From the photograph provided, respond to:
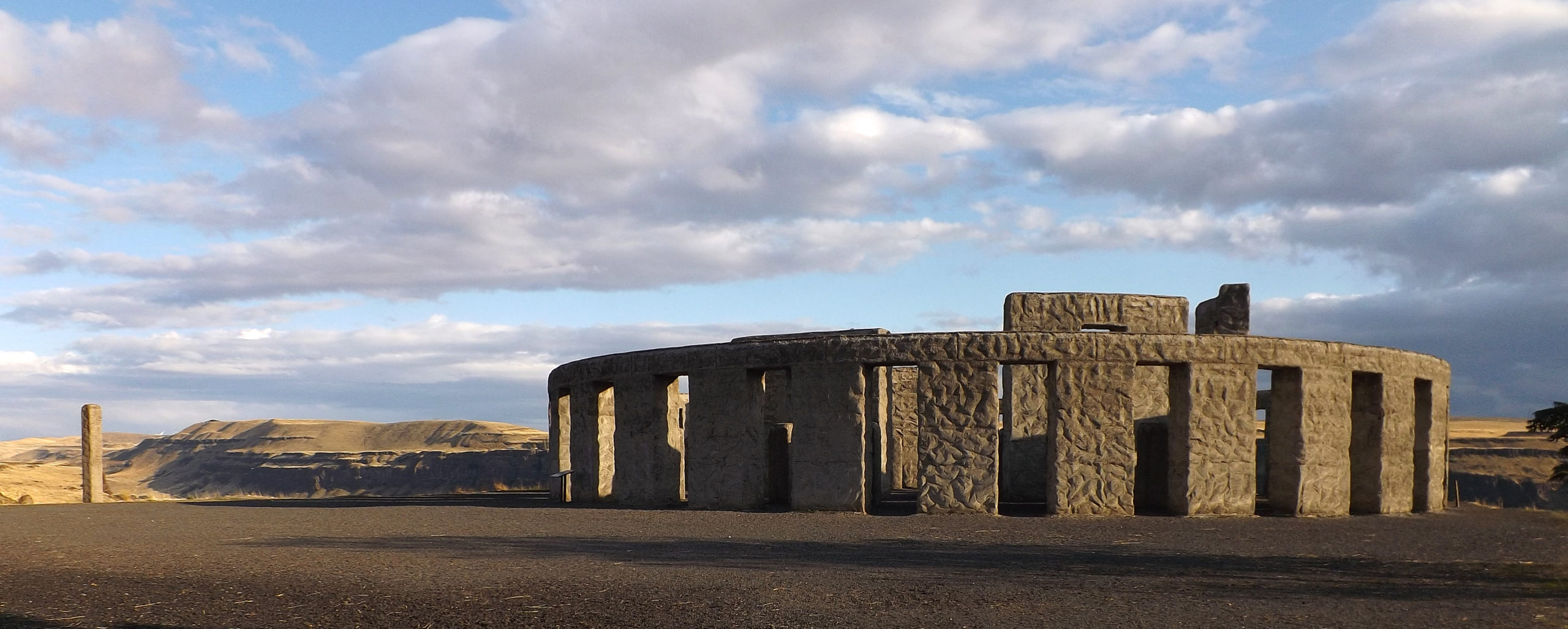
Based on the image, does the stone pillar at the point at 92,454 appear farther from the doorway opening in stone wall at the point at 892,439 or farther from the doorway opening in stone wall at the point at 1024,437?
the doorway opening in stone wall at the point at 1024,437

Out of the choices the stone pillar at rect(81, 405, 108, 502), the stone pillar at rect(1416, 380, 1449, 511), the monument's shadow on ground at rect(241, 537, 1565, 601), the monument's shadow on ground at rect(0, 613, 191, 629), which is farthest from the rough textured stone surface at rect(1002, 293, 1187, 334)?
the stone pillar at rect(81, 405, 108, 502)

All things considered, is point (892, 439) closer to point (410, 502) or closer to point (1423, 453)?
point (410, 502)

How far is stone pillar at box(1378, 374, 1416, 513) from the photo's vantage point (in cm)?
1728

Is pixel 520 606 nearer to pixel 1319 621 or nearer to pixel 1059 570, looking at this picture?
pixel 1059 570

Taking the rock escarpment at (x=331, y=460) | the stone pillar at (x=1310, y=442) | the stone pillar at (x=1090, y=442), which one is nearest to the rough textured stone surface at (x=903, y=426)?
the stone pillar at (x=1090, y=442)

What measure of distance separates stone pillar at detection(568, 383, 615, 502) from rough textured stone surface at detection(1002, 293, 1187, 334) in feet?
25.2

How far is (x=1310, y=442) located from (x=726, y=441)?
8.71 m

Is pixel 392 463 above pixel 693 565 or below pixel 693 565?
below

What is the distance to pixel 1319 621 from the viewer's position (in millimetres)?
7172

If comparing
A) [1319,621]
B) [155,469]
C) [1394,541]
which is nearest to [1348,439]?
[1394,541]

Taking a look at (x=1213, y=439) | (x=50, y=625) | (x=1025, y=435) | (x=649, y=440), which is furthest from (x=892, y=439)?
(x=50, y=625)

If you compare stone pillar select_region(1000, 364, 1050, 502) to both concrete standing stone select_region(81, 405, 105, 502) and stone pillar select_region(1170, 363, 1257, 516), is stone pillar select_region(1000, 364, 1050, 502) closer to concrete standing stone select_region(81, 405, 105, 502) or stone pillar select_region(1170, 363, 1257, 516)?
stone pillar select_region(1170, 363, 1257, 516)

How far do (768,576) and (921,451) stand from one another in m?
6.84

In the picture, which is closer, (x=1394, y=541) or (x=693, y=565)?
(x=693, y=565)
